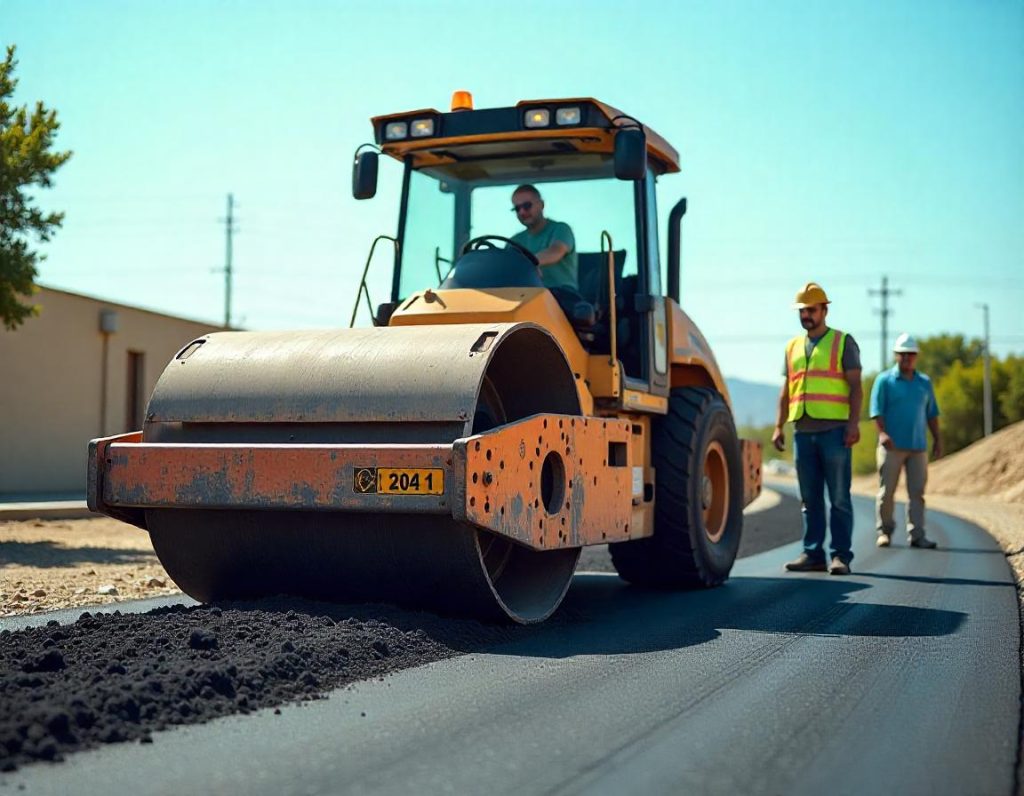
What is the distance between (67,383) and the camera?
2277 cm

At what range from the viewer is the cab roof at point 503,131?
7336mm

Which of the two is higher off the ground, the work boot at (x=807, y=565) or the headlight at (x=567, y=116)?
the headlight at (x=567, y=116)

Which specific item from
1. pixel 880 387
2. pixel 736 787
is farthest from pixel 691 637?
pixel 880 387

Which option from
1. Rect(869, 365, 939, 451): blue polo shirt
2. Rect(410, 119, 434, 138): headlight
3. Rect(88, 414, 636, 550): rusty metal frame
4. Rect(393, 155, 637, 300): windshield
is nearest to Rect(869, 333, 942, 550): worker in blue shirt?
Rect(869, 365, 939, 451): blue polo shirt

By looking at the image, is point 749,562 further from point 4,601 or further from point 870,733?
point 870,733

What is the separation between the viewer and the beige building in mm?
21562

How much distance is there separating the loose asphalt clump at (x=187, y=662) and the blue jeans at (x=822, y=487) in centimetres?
436

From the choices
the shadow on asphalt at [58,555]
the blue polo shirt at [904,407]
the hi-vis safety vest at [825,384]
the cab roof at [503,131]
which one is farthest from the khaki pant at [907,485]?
the shadow on asphalt at [58,555]

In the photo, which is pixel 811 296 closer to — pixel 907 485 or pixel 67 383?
pixel 907 485

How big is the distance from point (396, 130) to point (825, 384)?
151 inches

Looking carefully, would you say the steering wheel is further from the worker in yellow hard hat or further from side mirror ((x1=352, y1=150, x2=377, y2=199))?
the worker in yellow hard hat

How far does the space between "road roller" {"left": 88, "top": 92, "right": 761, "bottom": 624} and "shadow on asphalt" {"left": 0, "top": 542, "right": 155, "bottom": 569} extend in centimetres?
416

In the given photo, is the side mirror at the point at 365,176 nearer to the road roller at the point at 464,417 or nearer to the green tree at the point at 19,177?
the road roller at the point at 464,417

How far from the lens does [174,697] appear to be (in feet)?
13.6
